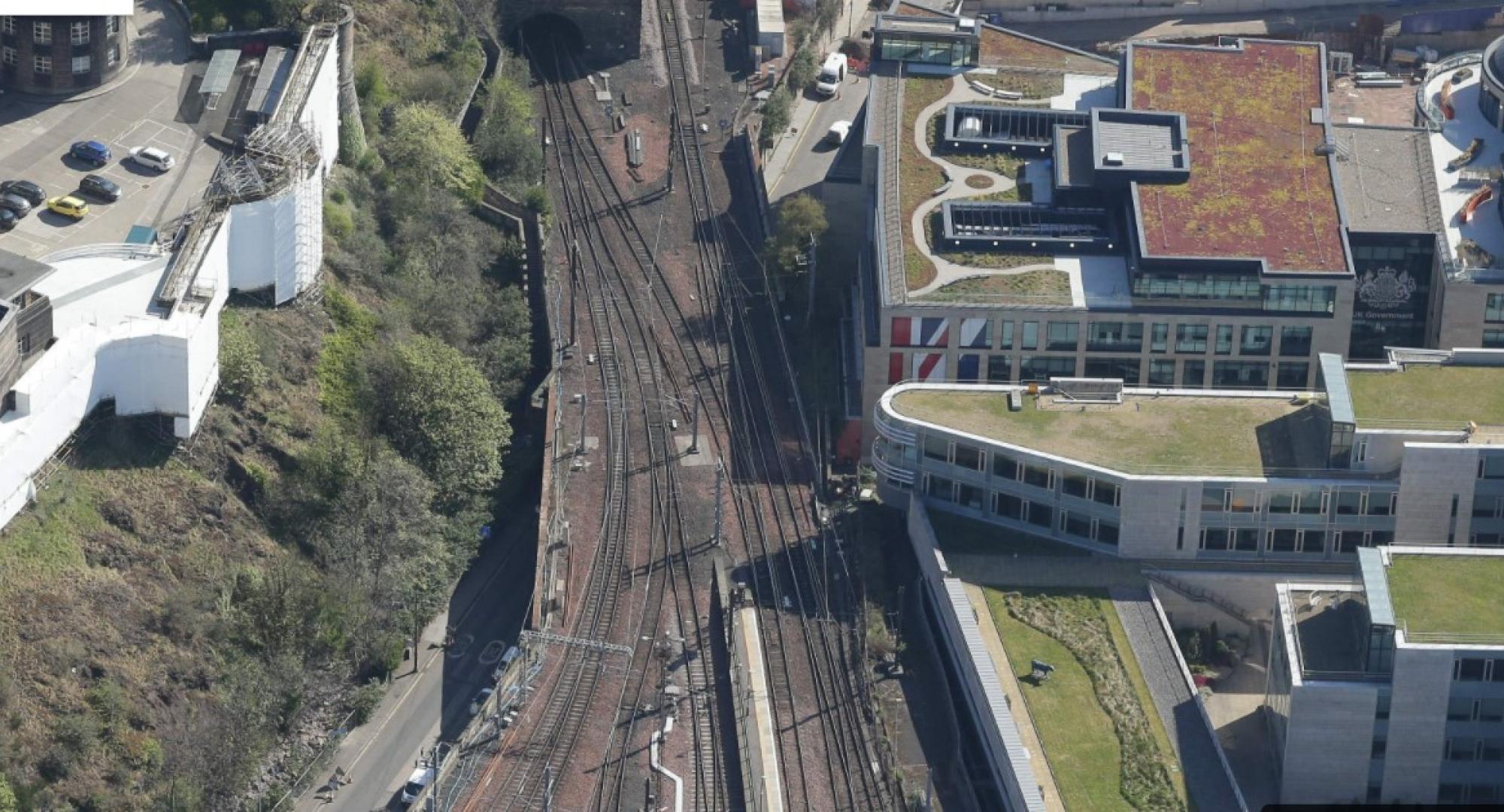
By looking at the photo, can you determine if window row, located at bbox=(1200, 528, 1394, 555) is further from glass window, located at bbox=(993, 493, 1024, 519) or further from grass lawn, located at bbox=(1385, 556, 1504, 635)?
grass lawn, located at bbox=(1385, 556, 1504, 635)

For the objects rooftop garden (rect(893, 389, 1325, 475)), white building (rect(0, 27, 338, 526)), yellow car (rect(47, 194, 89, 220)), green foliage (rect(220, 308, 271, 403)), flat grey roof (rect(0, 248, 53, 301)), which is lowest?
rooftop garden (rect(893, 389, 1325, 475))

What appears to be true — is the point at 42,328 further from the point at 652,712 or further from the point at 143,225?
the point at 652,712

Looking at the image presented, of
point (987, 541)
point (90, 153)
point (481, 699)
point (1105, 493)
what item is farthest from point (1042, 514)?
point (90, 153)

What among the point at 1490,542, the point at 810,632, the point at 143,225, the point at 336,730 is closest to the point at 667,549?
the point at 810,632

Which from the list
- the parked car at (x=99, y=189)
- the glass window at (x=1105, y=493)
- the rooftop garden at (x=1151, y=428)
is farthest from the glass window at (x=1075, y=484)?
the parked car at (x=99, y=189)

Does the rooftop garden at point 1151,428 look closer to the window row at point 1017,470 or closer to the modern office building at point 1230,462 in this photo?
the modern office building at point 1230,462

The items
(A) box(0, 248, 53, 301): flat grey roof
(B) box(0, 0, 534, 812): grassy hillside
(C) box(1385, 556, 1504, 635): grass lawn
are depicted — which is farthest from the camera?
(A) box(0, 248, 53, 301): flat grey roof

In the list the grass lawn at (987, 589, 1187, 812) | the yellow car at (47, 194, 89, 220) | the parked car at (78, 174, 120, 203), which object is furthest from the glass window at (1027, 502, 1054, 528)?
the yellow car at (47, 194, 89, 220)
